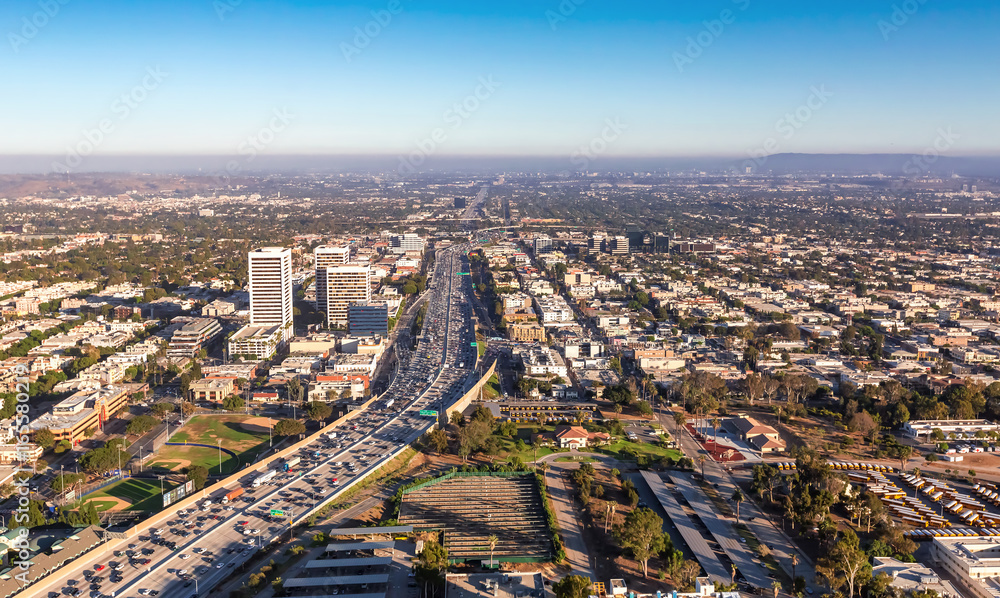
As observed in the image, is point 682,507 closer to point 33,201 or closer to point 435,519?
point 435,519

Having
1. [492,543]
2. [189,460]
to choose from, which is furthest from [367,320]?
[492,543]

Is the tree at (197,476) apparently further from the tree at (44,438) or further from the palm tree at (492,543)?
the palm tree at (492,543)

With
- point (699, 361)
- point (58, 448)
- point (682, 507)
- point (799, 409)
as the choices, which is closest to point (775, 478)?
point (682, 507)

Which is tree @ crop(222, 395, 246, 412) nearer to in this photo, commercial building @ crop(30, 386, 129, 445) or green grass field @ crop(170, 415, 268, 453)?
green grass field @ crop(170, 415, 268, 453)

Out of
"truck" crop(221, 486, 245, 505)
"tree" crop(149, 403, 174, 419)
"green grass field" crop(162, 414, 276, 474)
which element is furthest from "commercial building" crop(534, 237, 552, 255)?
"truck" crop(221, 486, 245, 505)

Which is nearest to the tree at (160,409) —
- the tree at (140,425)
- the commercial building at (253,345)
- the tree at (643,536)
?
the tree at (140,425)

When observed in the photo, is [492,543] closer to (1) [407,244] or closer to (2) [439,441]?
(2) [439,441]
